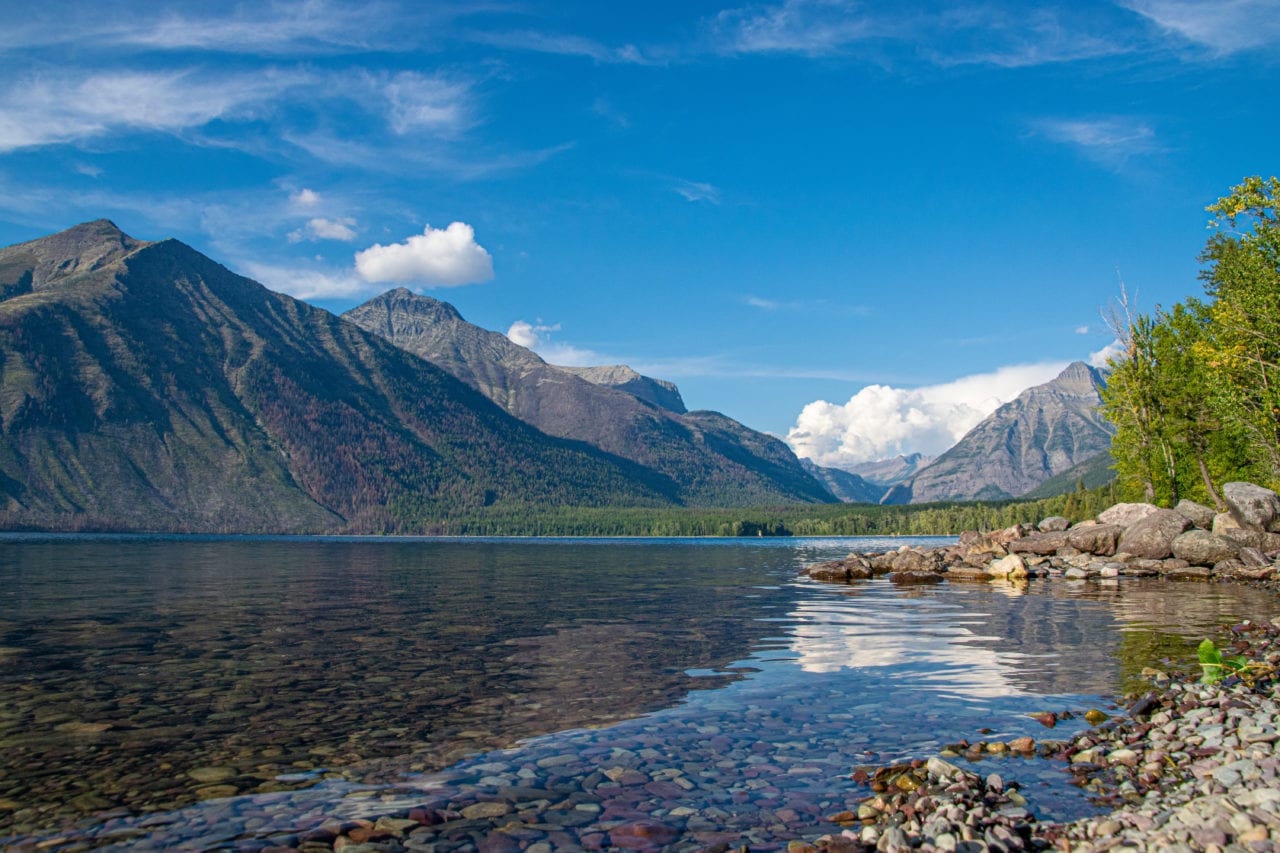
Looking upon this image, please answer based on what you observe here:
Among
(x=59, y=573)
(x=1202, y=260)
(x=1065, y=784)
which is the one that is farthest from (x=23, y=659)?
(x=1202, y=260)

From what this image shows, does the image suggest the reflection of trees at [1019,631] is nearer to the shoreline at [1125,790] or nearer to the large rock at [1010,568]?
the shoreline at [1125,790]

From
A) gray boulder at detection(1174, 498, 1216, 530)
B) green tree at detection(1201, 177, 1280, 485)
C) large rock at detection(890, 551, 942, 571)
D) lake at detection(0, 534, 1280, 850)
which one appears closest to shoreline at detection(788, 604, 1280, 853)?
lake at detection(0, 534, 1280, 850)

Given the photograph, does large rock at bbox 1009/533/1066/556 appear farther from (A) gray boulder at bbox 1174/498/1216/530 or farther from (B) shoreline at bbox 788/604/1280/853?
(B) shoreline at bbox 788/604/1280/853

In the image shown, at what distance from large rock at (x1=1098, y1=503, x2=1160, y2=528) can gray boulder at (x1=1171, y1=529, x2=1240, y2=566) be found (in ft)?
18.1

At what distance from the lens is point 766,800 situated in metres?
11.4

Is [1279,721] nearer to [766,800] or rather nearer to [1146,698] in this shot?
[1146,698]

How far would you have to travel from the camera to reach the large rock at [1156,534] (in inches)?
2103

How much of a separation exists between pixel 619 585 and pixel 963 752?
1758 inches

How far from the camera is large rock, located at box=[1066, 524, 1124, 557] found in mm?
58469

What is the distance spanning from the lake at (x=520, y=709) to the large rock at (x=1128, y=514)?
874 inches

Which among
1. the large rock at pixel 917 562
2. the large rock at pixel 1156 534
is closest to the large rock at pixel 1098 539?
the large rock at pixel 1156 534

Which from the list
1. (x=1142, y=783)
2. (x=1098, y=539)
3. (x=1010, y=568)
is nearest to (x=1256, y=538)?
(x=1098, y=539)

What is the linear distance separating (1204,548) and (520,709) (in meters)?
50.8

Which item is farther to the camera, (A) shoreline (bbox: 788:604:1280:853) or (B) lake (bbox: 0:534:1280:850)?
(B) lake (bbox: 0:534:1280:850)
